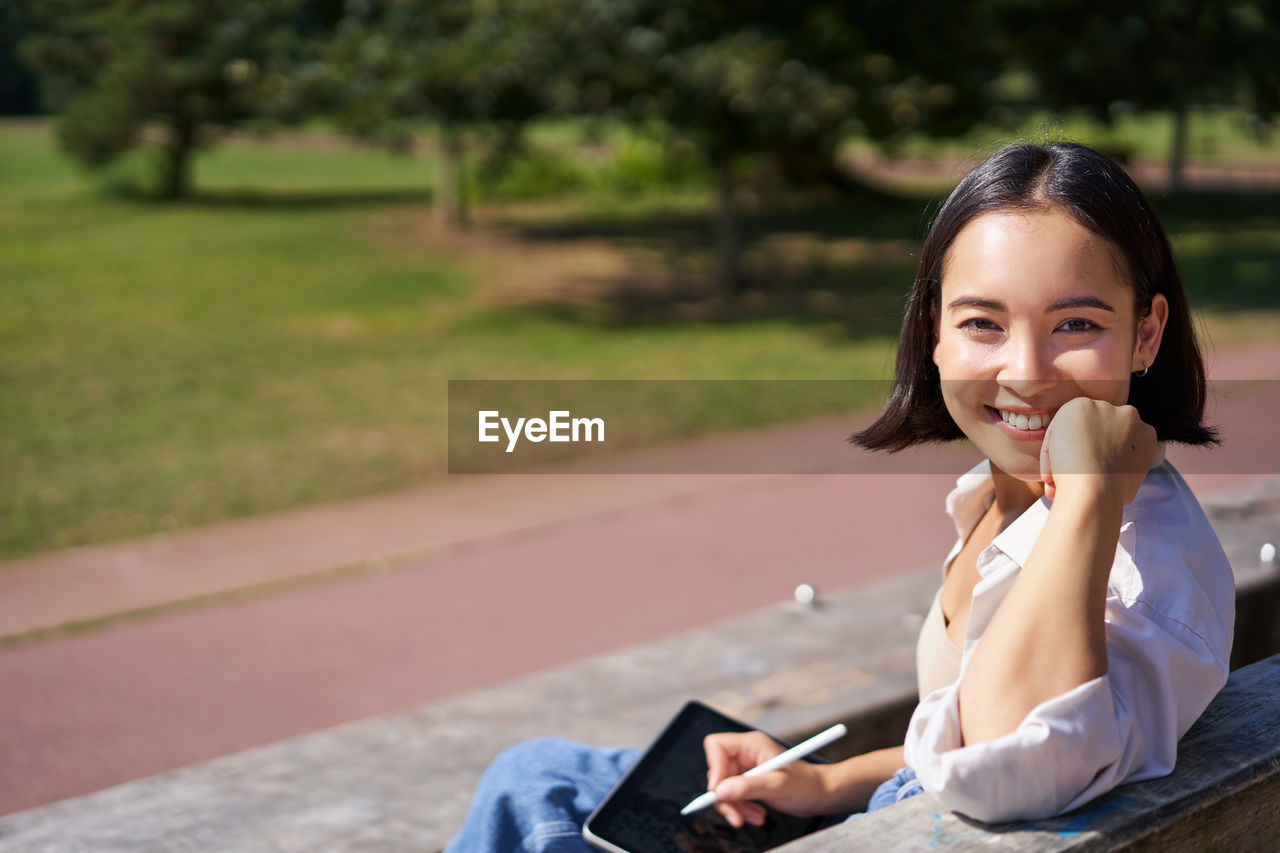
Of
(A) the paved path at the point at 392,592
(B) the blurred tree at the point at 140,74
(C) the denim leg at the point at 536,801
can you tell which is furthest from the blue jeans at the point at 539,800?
(B) the blurred tree at the point at 140,74

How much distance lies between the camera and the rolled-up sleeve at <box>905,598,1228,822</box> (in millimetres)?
1408

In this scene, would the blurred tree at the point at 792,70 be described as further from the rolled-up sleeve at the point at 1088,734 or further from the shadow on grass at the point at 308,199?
the shadow on grass at the point at 308,199

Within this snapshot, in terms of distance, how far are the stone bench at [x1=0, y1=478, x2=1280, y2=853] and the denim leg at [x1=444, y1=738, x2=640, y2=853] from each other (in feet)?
1.10

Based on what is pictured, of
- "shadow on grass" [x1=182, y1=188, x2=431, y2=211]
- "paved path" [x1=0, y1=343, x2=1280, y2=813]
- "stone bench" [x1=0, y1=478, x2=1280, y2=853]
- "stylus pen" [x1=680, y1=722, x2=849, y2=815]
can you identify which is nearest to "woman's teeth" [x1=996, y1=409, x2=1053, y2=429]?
"stylus pen" [x1=680, y1=722, x2=849, y2=815]

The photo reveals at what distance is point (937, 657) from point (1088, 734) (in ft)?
1.36

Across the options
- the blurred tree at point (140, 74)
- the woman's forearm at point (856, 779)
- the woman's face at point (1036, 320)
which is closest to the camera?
the woman's face at point (1036, 320)

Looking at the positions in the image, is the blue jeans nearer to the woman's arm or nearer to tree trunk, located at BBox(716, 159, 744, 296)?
the woman's arm

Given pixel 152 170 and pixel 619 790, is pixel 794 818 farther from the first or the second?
pixel 152 170

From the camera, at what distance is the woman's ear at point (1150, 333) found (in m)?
1.64

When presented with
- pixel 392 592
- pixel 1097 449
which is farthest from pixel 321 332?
pixel 1097 449

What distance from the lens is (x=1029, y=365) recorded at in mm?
1561

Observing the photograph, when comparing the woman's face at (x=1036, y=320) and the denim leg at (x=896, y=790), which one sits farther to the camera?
the denim leg at (x=896, y=790)

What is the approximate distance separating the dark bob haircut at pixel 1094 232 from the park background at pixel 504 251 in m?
0.68

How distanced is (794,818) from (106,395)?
27.0 feet
